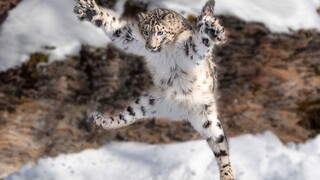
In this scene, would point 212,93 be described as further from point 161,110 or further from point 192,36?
point 192,36

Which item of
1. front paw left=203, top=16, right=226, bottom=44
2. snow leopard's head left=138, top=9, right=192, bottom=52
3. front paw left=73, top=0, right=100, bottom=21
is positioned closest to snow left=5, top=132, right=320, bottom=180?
snow leopard's head left=138, top=9, right=192, bottom=52

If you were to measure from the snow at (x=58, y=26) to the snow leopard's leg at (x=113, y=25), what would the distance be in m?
4.80

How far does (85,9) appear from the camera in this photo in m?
5.87

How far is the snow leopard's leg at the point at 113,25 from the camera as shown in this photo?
5.87 m

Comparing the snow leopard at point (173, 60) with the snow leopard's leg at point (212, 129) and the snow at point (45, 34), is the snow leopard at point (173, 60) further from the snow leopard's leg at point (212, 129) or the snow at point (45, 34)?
the snow at point (45, 34)

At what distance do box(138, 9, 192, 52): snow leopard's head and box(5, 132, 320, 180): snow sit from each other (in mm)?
5256

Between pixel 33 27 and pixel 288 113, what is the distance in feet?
16.1

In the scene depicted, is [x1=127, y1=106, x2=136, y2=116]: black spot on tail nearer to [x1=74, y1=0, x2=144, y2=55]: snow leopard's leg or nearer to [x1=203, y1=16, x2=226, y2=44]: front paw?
[x1=74, y1=0, x2=144, y2=55]: snow leopard's leg

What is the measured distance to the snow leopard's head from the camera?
18.5 ft

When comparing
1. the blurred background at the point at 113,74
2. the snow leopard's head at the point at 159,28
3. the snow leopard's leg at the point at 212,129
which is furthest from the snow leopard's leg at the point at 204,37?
the blurred background at the point at 113,74

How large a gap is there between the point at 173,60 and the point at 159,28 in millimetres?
512

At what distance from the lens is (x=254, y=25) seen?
10891 mm

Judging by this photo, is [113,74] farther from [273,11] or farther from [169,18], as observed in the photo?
[169,18]

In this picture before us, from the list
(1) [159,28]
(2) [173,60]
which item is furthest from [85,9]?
(2) [173,60]
